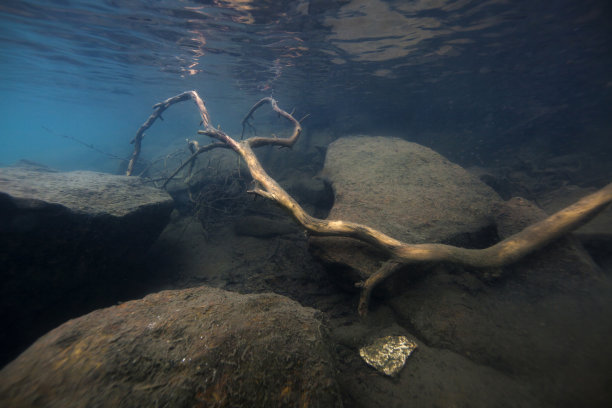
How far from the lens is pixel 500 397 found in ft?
6.93

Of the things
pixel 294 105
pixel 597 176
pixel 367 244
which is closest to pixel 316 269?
pixel 367 244

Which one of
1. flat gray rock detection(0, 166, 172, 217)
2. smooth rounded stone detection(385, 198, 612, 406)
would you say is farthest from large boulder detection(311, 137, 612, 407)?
flat gray rock detection(0, 166, 172, 217)

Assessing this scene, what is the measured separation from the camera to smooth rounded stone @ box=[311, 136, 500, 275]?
372cm

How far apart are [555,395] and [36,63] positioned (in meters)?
33.0

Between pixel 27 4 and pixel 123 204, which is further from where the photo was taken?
pixel 27 4

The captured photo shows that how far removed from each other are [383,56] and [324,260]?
14358 millimetres

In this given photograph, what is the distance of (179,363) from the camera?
1.55 metres

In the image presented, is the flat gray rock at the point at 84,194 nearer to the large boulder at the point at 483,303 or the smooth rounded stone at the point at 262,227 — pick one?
the smooth rounded stone at the point at 262,227

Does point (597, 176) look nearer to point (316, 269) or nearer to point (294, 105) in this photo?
point (316, 269)

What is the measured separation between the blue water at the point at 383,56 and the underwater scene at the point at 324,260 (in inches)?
6.6

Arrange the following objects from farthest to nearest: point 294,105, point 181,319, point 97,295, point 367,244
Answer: point 294,105 < point 97,295 < point 367,244 < point 181,319

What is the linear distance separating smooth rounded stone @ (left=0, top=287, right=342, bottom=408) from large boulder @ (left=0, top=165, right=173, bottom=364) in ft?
7.07

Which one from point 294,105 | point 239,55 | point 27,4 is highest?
point 27,4

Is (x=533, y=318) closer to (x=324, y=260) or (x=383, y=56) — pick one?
(x=324, y=260)
